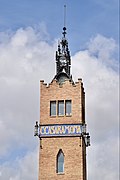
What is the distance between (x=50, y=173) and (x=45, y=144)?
295 cm

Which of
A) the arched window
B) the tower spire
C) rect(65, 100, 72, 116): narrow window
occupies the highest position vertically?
the tower spire

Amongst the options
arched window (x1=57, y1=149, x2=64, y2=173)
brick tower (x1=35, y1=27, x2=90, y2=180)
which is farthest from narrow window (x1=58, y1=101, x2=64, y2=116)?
arched window (x1=57, y1=149, x2=64, y2=173)

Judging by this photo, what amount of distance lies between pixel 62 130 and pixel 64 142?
1244 mm

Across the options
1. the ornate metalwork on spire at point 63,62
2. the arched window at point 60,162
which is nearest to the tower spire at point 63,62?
the ornate metalwork on spire at point 63,62

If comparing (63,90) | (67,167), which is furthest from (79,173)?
(63,90)

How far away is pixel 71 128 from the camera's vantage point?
171 ft

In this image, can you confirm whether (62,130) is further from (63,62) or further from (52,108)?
(63,62)

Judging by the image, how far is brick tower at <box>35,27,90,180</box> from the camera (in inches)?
2013

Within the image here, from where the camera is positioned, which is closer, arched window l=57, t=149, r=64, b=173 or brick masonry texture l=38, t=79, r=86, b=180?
brick masonry texture l=38, t=79, r=86, b=180

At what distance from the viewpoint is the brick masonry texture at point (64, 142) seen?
51.0 m

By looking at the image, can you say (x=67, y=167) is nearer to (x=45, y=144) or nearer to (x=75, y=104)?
(x=45, y=144)

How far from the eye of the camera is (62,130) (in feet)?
171

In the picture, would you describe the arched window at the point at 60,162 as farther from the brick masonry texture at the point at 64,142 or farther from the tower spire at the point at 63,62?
the tower spire at the point at 63,62

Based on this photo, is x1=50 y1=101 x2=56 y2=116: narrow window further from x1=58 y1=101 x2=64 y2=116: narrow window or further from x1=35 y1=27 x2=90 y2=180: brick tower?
x1=58 y1=101 x2=64 y2=116: narrow window
